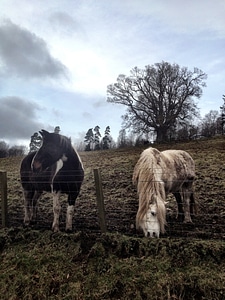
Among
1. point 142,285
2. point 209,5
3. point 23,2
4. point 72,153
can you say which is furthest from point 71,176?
point 209,5

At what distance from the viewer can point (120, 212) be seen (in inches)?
232

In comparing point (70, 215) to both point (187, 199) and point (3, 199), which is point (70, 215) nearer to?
point (3, 199)

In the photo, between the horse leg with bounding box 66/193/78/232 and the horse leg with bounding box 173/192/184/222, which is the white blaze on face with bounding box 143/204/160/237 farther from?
the horse leg with bounding box 173/192/184/222

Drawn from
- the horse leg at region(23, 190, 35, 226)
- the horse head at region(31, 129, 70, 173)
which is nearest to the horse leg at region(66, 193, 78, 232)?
the horse head at region(31, 129, 70, 173)

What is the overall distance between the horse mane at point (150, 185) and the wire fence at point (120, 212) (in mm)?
410

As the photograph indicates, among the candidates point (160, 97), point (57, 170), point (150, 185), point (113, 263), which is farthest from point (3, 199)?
point (160, 97)

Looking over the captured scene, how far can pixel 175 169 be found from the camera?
17.4ft

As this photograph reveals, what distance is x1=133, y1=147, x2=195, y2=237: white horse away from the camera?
3947 mm

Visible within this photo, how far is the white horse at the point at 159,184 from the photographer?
13.0 ft

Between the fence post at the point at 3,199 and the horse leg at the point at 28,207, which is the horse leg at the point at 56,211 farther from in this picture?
the fence post at the point at 3,199

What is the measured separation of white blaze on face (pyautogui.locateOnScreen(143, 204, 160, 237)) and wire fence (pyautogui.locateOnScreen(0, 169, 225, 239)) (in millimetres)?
263

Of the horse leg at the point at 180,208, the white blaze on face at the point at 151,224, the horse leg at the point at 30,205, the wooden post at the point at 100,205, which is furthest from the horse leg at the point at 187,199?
the horse leg at the point at 30,205

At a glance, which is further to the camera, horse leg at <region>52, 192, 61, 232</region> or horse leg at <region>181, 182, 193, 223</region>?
horse leg at <region>181, 182, 193, 223</region>

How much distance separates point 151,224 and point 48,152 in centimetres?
239
